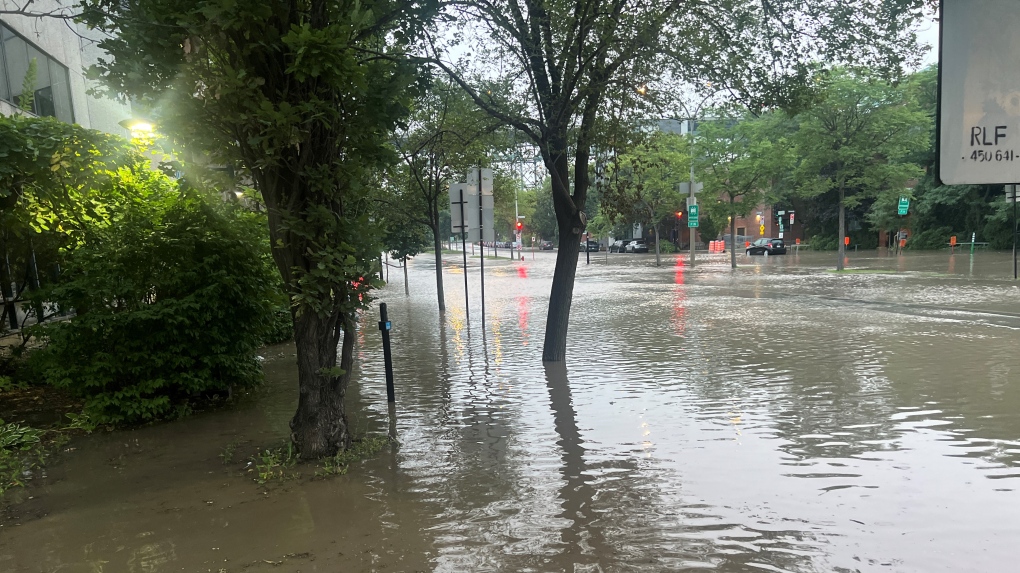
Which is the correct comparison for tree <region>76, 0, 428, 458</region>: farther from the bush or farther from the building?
the building

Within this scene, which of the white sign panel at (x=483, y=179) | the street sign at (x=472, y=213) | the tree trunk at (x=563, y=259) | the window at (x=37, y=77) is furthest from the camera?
the street sign at (x=472, y=213)

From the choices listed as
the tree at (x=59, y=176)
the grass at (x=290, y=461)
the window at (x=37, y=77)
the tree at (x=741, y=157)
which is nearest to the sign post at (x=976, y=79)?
the grass at (x=290, y=461)

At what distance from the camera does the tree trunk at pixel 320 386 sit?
5.68 meters

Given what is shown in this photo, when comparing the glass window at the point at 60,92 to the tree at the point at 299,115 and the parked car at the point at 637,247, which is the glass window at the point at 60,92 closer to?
the tree at the point at 299,115

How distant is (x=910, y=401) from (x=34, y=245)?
11621 millimetres

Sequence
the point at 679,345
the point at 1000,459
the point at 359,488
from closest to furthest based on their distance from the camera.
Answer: the point at 359,488 → the point at 1000,459 → the point at 679,345

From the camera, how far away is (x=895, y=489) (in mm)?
5000

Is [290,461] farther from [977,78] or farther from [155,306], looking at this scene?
[977,78]

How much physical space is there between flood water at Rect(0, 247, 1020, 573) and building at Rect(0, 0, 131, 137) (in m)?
9.47

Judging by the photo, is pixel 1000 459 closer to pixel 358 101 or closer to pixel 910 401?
pixel 910 401

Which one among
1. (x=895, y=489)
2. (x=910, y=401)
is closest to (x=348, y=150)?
(x=895, y=489)

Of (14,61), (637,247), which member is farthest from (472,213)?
(637,247)

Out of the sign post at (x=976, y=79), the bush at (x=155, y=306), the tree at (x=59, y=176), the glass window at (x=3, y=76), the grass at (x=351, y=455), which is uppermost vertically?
the glass window at (x=3, y=76)

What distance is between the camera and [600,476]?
550 centimetres
